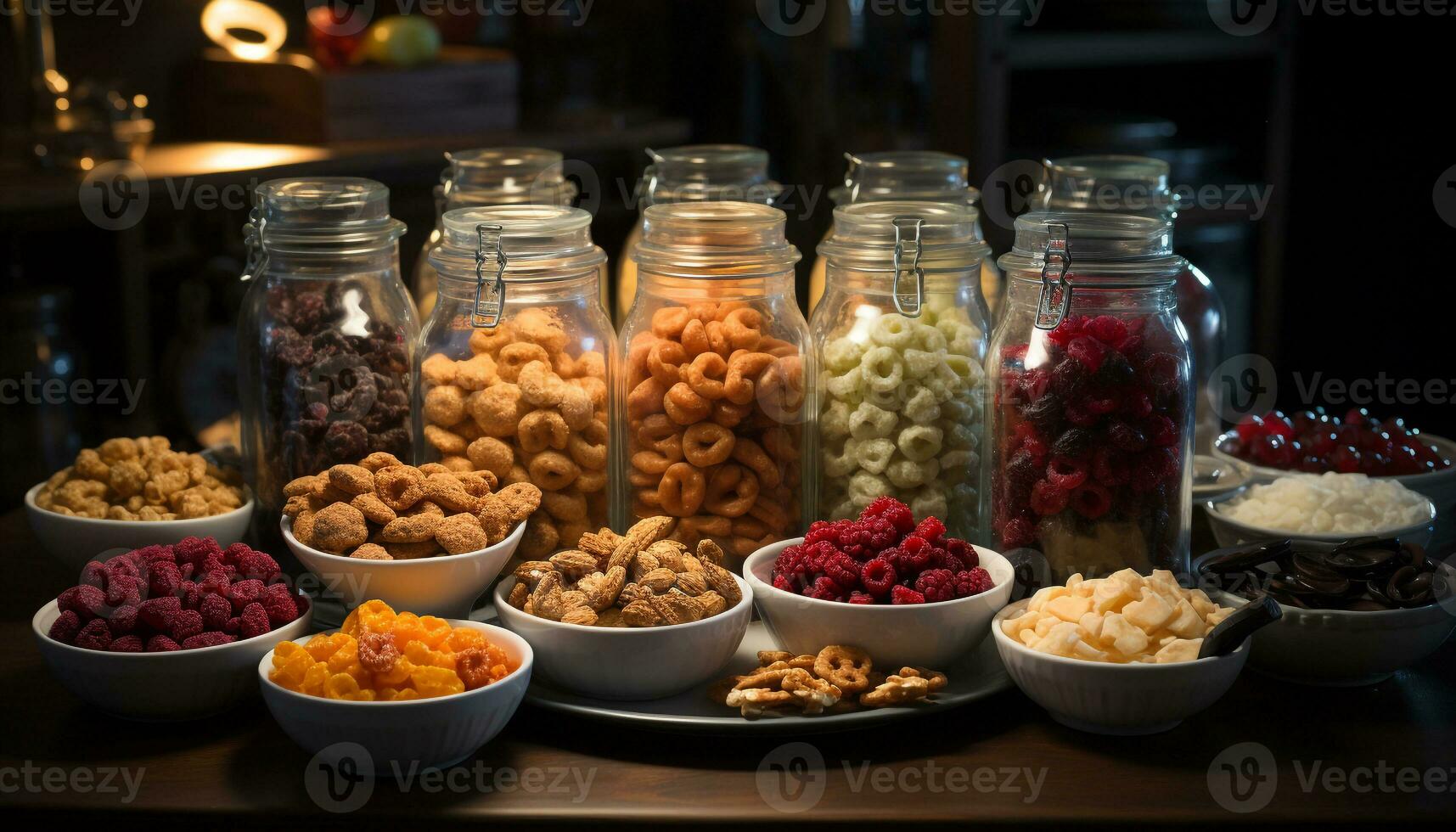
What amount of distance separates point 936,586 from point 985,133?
74.1 inches

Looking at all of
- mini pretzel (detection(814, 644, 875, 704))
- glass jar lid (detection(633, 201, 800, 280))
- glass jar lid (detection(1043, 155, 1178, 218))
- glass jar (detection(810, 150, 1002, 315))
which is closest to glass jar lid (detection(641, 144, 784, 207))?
glass jar (detection(810, 150, 1002, 315))

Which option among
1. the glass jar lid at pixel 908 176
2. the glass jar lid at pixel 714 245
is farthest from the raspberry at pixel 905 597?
the glass jar lid at pixel 908 176

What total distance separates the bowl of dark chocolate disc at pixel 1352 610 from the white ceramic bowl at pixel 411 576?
1.95 feet

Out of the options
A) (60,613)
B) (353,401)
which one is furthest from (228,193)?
(60,613)

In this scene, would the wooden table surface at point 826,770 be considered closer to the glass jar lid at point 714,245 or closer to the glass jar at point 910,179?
the glass jar lid at point 714,245

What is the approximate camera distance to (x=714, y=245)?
1.25m

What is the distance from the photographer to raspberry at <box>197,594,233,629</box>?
3.43ft

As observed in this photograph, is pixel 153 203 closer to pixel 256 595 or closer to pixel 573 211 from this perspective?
pixel 573 211

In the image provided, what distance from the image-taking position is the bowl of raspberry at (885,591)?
3.52 feet

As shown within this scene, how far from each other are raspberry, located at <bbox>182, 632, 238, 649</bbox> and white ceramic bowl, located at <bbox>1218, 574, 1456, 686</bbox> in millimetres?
772

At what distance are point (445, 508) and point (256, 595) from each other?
0.16m

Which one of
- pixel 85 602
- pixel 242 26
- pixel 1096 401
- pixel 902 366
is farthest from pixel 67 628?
pixel 242 26

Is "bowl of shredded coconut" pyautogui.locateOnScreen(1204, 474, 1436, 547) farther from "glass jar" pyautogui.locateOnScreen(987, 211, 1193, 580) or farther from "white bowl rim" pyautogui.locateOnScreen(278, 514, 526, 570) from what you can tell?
"white bowl rim" pyautogui.locateOnScreen(278, 514, 526, 570)

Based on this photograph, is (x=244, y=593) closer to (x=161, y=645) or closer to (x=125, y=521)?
(x=161, y=645)
